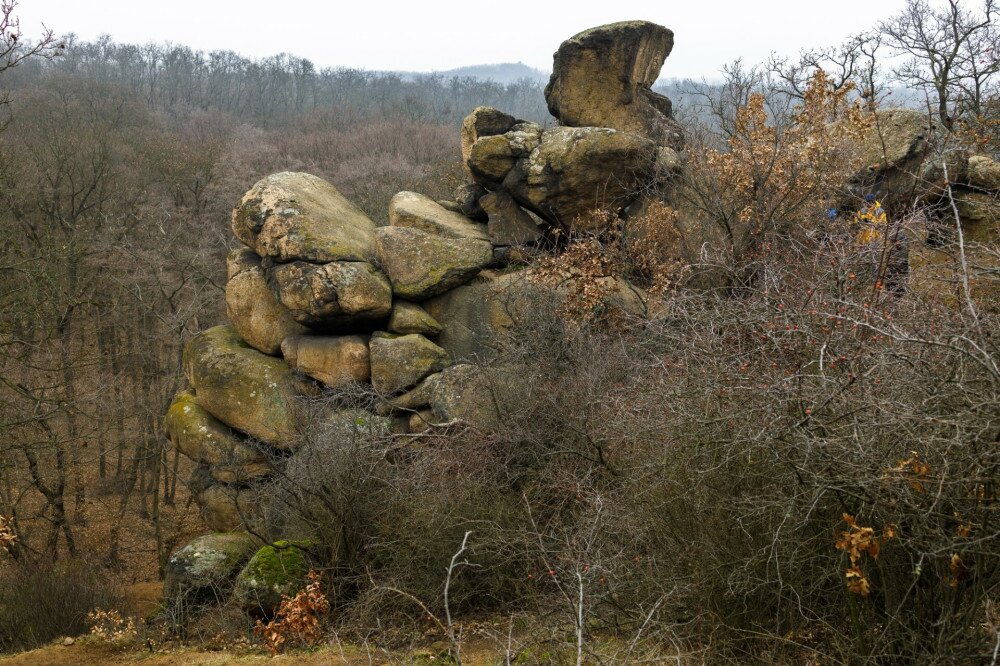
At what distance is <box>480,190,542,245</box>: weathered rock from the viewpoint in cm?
1365

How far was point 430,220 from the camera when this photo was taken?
13594 mm

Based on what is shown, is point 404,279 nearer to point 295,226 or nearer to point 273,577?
point 295,226

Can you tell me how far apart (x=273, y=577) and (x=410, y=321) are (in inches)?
191

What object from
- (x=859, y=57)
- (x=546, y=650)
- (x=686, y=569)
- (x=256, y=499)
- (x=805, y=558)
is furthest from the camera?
(x=859, y=57)

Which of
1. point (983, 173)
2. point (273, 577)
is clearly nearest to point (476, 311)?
point (273, 577)

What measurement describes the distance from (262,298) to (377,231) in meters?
2.19

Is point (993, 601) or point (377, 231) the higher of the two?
point (377, 231)

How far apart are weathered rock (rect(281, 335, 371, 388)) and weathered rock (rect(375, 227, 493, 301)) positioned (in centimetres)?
111

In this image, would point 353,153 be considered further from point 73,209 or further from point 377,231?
point 377,231

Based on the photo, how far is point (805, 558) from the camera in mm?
4348

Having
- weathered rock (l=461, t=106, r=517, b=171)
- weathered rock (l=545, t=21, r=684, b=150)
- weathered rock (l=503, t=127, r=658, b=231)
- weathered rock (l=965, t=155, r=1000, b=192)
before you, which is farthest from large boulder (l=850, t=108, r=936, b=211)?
weathered rock (l=461, t=106, r=517, b=171)

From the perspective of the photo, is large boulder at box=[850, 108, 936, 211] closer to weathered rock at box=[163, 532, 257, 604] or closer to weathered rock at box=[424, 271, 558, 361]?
weathered rock at box=[424, 271, 558, 361]

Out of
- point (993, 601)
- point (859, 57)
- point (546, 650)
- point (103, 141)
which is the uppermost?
point (859, 57)

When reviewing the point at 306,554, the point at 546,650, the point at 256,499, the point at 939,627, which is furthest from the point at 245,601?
the point at 939,627
